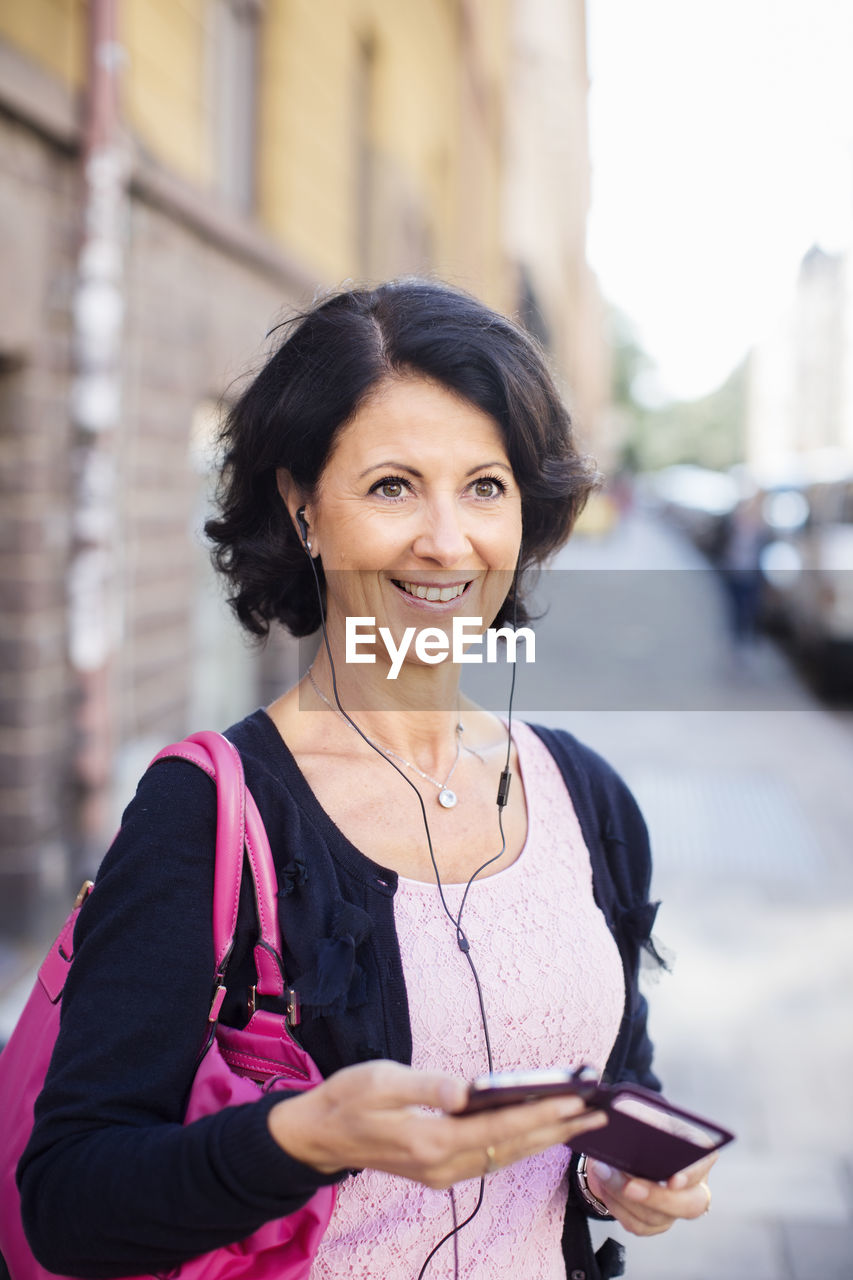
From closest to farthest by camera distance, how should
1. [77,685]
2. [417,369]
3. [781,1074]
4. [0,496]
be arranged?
[417,369] < [781,1074] < [0,496] < [77,685]

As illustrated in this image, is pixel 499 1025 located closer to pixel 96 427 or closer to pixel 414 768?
pixel 414 768

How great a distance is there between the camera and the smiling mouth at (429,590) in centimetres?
176

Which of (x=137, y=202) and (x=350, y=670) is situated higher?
(x=137, y=202)

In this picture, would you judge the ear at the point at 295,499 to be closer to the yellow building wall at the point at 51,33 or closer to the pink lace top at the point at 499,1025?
the pink lace top at the point at 499,1025

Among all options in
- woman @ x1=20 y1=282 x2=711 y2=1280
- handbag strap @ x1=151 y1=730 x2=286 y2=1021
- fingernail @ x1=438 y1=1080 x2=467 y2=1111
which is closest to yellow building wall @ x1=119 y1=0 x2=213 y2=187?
woman @ x1=20 y1=282 x2=711 y2=1280

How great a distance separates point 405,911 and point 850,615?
11.1m

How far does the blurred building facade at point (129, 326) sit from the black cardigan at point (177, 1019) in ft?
3.04

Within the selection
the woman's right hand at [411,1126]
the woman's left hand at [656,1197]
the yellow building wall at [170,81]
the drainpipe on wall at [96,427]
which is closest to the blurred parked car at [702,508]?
the yellow building wall at [170,81]

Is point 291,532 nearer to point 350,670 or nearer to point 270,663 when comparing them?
point 350,670

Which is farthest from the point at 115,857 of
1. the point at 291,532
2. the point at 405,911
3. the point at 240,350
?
the point at 240,350

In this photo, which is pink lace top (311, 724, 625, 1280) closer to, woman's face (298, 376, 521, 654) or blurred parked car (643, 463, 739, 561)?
woman's face (298, 376, 521, 654)

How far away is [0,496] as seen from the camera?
489cm

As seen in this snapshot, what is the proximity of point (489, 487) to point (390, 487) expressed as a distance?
0.17 metres

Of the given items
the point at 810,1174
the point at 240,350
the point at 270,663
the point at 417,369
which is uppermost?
the point at 240,350
